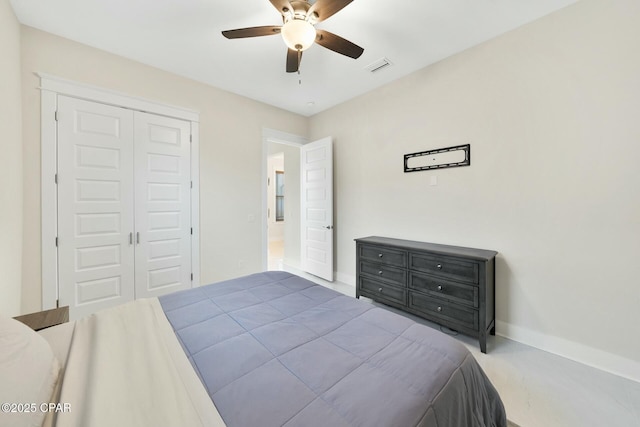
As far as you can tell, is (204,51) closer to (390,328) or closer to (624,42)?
(390,328)

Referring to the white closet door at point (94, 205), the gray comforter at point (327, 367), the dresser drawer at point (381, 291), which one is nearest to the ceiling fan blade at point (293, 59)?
the white closet door at point (94, 205)

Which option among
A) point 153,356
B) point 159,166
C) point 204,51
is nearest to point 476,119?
point 204,51

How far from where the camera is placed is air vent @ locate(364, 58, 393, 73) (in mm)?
2715

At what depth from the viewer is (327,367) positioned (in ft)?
3.27

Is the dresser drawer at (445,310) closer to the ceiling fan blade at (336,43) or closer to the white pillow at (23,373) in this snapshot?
the ceiling fan blade at (336,43)

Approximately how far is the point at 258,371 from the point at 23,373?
736mm

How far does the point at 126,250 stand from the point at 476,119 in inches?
157

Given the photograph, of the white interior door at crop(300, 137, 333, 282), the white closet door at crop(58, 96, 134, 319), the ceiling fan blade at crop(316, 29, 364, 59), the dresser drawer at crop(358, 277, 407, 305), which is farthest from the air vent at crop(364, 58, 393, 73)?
the white closet door at crop(58, 96, 134, 319)

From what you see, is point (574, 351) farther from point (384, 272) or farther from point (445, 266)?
point (384, 272)

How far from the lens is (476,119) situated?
8.27 ft

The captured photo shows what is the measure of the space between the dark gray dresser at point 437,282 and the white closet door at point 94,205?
2771mm

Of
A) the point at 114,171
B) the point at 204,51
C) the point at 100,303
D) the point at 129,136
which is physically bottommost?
the point at 100,303

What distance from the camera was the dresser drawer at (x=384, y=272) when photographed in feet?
8.89

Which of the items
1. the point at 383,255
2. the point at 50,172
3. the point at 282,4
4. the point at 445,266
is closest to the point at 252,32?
the point at 282,4
